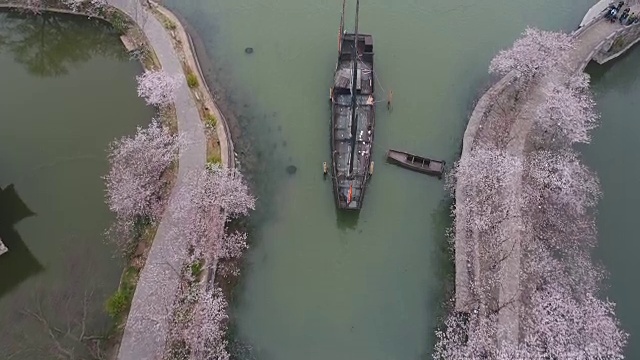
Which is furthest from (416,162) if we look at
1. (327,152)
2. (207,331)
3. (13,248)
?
(13,248)

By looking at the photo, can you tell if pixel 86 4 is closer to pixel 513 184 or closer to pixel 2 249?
pixel 2 249

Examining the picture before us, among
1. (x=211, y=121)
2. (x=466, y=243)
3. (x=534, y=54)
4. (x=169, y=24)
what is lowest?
(x=466, y=243)

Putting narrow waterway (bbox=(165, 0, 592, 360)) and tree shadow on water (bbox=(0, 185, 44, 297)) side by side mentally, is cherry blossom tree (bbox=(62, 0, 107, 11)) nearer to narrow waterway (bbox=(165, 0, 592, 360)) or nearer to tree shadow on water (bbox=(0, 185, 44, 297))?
narrow waterway (bbox=(165, 0, 592, 360))

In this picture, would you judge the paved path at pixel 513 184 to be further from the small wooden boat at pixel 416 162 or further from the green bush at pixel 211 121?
the green bush at pixel 211 121

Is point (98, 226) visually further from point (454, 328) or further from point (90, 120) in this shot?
point (454, 328)

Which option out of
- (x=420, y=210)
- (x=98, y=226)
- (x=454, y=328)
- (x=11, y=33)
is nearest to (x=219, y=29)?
(x=11, y=33)
